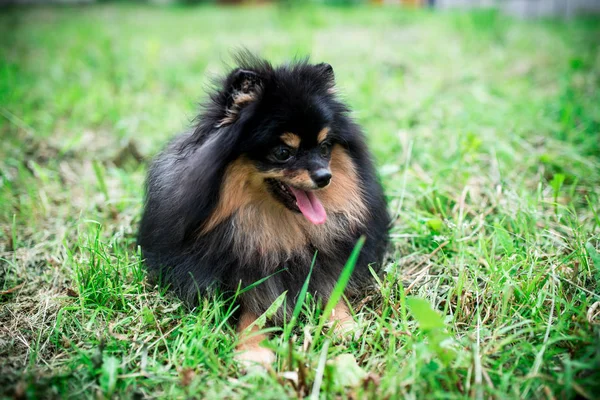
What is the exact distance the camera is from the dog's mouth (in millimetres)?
2304

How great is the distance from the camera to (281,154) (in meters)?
2.25

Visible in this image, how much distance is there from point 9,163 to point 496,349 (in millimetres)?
4093

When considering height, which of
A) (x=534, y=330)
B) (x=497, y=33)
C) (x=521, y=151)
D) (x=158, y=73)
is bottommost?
(x=534, y=330)

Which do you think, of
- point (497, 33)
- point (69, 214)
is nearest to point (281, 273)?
point (69, 214)

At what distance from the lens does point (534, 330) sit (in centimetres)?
200

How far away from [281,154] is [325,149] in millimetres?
275

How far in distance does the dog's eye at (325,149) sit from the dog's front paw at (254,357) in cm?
104

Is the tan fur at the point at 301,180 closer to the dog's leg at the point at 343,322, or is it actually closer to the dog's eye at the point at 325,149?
the dog's eye at the point at 325,149

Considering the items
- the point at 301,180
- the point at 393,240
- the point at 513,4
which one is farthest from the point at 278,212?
the point at 513,4

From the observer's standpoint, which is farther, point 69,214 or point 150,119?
point 150,119

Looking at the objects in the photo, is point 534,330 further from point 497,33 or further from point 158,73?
point 497,33

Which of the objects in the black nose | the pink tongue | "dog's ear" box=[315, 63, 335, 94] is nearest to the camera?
the black nose

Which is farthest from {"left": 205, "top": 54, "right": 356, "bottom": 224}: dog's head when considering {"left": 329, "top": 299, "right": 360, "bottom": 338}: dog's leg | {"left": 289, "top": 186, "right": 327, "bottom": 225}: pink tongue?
{"left": 329, "top": 299, "right": 360, "bottom": 338}: dog's leg

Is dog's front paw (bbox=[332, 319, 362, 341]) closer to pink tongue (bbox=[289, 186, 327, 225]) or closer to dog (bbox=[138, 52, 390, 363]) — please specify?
dog (bbox=[138, 52, 390, 363])
